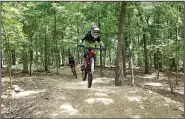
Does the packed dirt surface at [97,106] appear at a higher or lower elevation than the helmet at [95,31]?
lower

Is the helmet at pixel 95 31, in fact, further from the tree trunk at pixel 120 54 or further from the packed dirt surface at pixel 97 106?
the tree trunk at pixel 120 54

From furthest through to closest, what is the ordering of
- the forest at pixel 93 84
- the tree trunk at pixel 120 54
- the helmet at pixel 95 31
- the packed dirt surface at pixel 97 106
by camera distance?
the tree trunk at pixel 120 54
the helmet at pixel 95 31
the forest at pixel 93 84
the packed dirt surface at pixel 97 106

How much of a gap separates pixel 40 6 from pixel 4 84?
8794 mm

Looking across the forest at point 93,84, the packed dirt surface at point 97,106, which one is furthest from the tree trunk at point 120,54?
the packed dirt surface at point 97,106

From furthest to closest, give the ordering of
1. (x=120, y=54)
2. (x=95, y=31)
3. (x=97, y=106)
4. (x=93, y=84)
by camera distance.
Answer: (x=93, y=84)
(x=120, y=54)
(x=95, y=31)
(x=97, y=106)

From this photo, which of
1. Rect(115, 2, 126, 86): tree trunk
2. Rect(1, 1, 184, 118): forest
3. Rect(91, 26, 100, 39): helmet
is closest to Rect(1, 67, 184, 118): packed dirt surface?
Rect(1, 1, 184, 118): forest

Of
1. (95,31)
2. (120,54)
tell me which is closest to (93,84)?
(120,54)

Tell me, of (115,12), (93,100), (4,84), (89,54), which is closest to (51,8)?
(115,12)

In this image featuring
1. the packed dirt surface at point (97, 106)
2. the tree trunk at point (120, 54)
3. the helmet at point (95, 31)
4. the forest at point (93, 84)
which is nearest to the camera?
the packed dirt surface at point (97, 106)

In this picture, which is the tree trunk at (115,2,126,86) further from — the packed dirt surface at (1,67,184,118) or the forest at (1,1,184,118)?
the packed dirt surface at (1,67,184,118)

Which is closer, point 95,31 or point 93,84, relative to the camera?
point 95,31

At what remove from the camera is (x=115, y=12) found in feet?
77.0

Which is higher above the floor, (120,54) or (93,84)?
(120,54)

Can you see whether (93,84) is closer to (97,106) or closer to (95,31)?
(95,31)
